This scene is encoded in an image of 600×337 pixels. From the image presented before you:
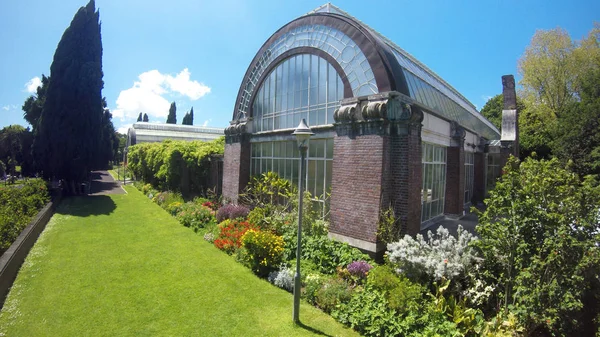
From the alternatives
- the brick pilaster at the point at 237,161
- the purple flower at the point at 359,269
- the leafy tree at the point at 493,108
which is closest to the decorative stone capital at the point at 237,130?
the brick pilaster at the point at 237,161

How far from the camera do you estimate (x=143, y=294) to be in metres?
7.06

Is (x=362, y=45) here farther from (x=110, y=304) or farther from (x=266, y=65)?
(x=110, y=304)

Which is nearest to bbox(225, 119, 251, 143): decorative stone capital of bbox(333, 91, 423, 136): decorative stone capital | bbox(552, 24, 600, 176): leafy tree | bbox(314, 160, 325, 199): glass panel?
bbox(314, 160, 325, 199): glass panel

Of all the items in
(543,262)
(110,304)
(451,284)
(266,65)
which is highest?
(266,65)

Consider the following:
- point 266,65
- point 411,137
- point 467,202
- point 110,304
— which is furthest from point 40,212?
point 467,202

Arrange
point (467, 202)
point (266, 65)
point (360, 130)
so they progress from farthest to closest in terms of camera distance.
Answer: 1. point (467, 202)
2. point (266, 65)
3. point (360, 130)

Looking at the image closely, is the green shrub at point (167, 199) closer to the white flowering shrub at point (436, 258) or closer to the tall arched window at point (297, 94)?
the tall arched window at point (297, 94)

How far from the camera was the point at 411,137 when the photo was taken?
8.27 meters

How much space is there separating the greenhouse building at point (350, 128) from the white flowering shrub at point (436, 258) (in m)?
1.48

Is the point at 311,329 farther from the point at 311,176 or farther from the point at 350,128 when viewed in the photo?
the point at 311,176

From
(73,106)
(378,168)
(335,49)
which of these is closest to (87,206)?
(73,106)

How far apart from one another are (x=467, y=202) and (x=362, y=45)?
11.7m

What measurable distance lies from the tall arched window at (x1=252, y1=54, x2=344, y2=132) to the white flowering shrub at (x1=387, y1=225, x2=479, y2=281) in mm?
5324

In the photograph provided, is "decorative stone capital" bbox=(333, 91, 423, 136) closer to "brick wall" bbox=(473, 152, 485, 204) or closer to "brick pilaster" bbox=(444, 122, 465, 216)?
"brick pilaster" bbox=(444, 122, 465, 216)
